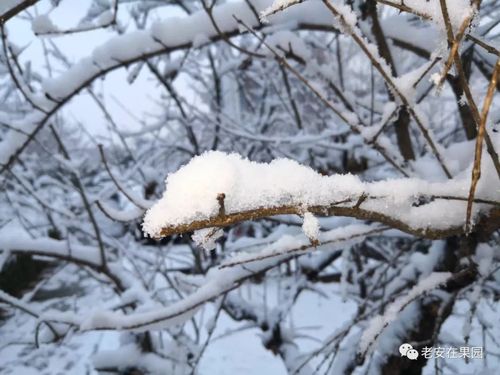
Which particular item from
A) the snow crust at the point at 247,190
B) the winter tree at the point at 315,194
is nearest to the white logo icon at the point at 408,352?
the winter tree at the point at 315,194

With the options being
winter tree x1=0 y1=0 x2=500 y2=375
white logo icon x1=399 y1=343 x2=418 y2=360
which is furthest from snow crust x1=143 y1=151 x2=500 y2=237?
white logo icon x1=399 y1=343 x2=418 y2=360

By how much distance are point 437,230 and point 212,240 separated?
52 centimetres

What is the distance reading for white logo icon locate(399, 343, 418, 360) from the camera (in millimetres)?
1620

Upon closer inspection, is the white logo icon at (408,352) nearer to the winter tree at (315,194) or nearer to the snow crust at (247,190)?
the winter tree at (315,194)

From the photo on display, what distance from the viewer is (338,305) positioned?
686 centimetres

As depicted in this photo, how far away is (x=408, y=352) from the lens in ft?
5.42

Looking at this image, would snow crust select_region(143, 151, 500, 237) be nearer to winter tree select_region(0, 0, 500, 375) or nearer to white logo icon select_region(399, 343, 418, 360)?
winter tree select_region(0, 0, 500, 375)

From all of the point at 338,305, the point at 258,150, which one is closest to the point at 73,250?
the point at 258,150

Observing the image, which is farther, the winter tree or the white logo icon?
the white logo icon

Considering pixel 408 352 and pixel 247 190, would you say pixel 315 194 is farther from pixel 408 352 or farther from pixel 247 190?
pixel 408 352

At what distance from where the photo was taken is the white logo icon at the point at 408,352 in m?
1.62

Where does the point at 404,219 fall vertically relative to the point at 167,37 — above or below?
below

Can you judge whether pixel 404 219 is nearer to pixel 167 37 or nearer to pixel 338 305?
pixel 167 37

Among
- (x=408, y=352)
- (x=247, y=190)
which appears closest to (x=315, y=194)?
(x=247, y=190)
